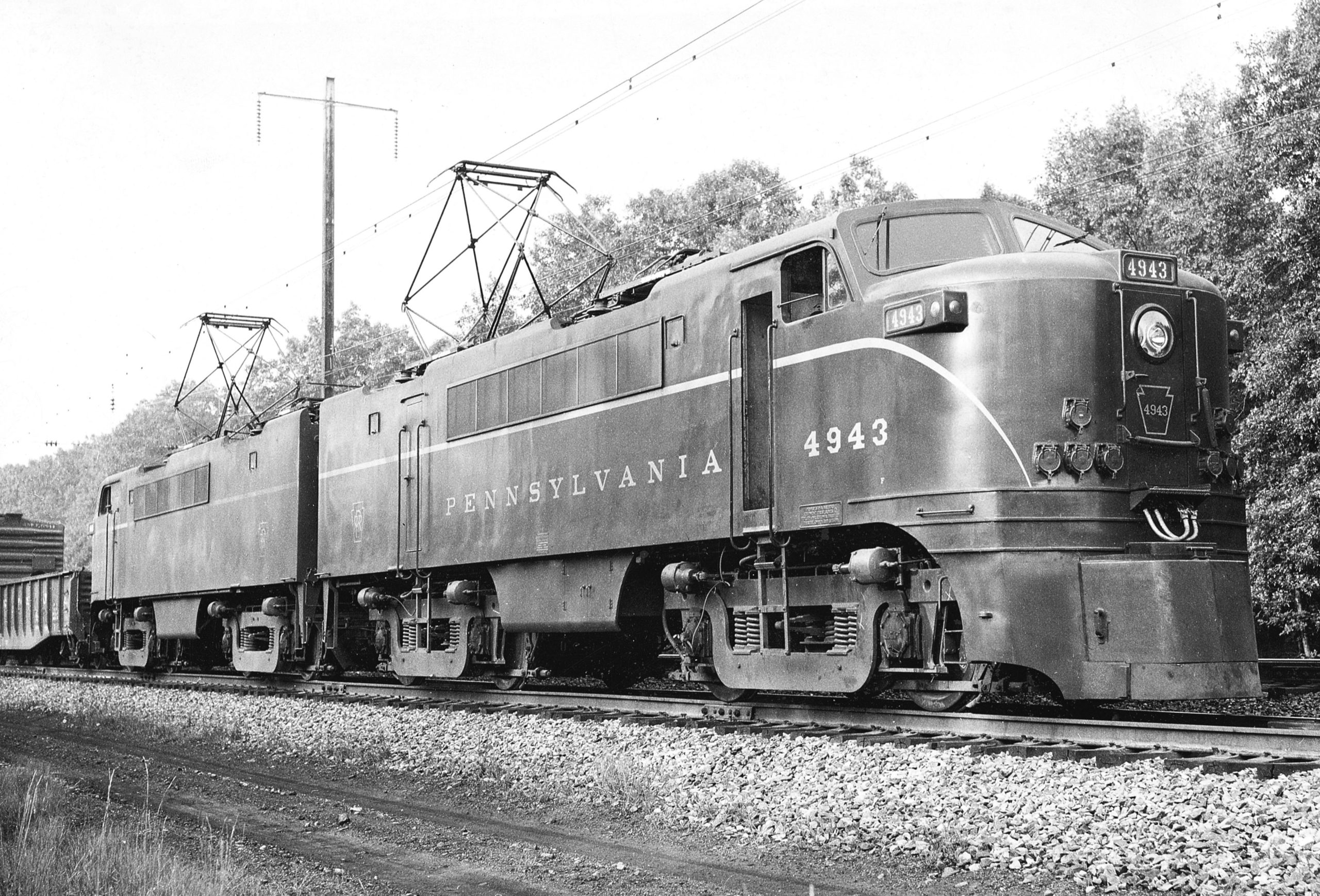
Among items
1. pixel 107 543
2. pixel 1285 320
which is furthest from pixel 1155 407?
pixel 107 543

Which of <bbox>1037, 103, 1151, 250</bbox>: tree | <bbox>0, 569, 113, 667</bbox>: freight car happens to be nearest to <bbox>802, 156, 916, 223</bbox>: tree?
<bbox>1037, 103, 1151, 250</bbox>: tree

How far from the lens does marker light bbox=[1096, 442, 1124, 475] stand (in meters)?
9.13

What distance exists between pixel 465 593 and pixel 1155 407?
8.94 meters

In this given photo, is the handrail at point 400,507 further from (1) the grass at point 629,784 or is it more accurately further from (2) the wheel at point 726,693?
(1) the grass at point 629,784

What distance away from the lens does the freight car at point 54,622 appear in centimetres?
2859

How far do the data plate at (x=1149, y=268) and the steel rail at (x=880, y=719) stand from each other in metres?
3.34

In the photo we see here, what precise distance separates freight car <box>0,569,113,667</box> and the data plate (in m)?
25.3

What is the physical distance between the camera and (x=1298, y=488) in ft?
70.4

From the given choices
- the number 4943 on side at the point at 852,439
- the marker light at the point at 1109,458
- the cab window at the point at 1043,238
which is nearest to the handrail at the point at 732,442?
the number 4943 on side at the point at 852,439

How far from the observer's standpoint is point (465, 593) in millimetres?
15578

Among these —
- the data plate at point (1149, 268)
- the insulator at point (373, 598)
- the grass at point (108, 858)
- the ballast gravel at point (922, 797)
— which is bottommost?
the grass at point (108, 858)

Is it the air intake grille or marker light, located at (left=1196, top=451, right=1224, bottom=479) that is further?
the air intake grille

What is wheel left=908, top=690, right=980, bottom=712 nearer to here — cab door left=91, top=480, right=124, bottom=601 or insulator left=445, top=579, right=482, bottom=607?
insulator left=445, top=579, right=482, bottom=607

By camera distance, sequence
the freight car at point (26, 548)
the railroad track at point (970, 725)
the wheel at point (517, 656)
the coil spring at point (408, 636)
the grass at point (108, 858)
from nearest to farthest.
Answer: the grass at point (108, 858)
the railroad track at point (970, 725)
the wheel at point (517, 656)
the coil spring at point (408, 636)
the freight car at point (26, 548)
